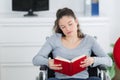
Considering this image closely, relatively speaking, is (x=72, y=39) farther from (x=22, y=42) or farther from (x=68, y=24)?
(x=22, y=42)

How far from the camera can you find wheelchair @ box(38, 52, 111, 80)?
7.86ft

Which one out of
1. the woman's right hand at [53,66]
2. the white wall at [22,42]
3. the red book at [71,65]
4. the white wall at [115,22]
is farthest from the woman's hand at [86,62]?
the white wall at [115,22]

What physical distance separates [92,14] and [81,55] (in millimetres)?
1222

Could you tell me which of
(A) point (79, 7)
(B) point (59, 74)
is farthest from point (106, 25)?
(B) point (59, 74)

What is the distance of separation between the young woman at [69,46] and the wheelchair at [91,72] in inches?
1.8

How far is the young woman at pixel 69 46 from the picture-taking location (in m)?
2.44

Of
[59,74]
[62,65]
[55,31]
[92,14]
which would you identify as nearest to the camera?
[62,65]

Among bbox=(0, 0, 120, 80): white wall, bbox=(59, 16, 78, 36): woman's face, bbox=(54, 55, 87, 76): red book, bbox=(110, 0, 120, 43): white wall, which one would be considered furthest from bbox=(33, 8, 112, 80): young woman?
bbox=(110, 0, 120, 43): white wall

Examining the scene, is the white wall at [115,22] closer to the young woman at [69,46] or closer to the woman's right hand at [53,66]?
the young woman at [69,46]

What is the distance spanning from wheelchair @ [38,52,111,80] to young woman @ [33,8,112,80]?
5 centimetres

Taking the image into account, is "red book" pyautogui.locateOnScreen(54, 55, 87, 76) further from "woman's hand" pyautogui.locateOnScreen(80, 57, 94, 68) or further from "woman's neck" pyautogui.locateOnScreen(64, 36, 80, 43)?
"woman's neck" pyautogui.locateOnScreen(64, 36, 80, 43)

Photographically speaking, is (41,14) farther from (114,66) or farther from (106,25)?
(114,66)

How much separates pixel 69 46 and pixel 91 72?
0.31m

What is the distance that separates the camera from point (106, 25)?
3482 millimetres
